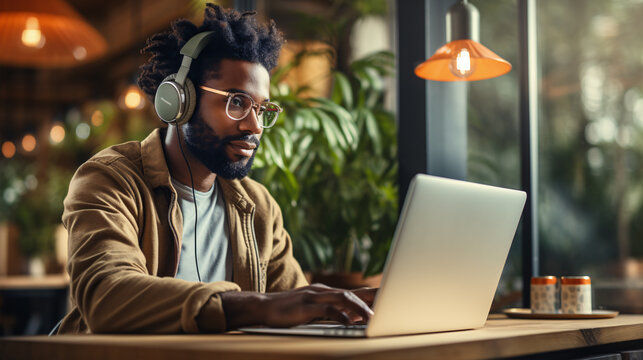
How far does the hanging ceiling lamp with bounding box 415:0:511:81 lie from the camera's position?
1868 mm

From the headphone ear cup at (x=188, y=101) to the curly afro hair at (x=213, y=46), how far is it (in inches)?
1.6

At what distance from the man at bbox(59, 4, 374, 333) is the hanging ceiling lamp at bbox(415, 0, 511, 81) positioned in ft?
1.53

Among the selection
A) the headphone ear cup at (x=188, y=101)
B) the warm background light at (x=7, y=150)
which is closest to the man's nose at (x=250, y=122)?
the headphone ear cup at (x=188, y=101)

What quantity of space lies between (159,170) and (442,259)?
770 millimetres

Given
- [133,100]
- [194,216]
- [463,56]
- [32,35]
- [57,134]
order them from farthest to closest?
[57,134] < [133,100] < [32,35] < [463,56] < [194,216]

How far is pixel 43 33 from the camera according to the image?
3.44m

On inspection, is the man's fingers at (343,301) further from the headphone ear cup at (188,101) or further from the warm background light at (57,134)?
the warm background light at (57,134)

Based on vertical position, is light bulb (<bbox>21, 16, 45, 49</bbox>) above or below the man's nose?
above

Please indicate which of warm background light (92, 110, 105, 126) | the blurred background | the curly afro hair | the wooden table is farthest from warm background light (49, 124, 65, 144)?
the wooden table

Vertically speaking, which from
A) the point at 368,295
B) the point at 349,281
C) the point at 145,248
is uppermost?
the point at 145,248

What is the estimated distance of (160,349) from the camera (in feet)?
3.13

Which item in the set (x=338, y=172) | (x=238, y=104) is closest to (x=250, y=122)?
(x=238, y=104)

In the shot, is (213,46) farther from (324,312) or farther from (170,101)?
(324,312)

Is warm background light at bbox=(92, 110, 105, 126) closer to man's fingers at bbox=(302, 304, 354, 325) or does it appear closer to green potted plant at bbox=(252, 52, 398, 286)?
green potted plant at bbox=(252, 52, 398, 286)
